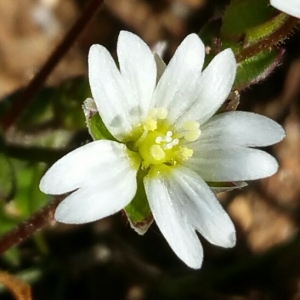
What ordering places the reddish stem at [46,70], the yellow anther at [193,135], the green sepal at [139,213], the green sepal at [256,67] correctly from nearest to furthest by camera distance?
the green sepal at [139,213]
the yellow anther at [193,135]
the green sepal at [256,67]
the reddish stem at [46,70]

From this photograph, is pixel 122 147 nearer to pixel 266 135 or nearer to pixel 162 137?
pixel 162 137

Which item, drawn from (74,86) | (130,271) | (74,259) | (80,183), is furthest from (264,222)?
(80,183)

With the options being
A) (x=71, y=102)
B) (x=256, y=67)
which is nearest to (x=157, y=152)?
(x=256, y=67)

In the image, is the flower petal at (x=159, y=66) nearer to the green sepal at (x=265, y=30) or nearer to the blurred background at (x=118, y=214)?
the green sepal at (x=265, y=30)

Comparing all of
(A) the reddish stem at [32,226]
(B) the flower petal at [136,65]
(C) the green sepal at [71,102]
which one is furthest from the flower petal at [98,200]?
(C) the green sepal at [71,102]

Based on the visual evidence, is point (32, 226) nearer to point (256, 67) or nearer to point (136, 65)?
point (136, 65)

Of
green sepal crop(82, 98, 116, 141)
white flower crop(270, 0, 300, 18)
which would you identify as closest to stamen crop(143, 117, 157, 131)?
green sepal crop(82, 98, 116, 141)

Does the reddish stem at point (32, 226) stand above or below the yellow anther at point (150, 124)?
below
